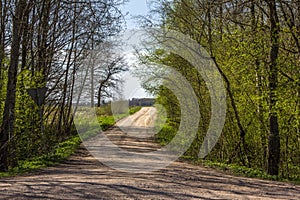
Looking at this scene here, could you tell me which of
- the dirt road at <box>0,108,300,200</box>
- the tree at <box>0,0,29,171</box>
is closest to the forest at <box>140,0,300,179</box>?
the dirt road at <box>0,108,300,200</box>

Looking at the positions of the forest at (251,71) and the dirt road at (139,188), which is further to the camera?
the forest at (251,71)

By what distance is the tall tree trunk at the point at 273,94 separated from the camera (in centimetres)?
1305

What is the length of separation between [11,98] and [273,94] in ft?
24.9

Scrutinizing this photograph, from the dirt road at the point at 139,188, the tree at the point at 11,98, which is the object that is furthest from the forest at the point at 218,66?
the dirt road at the point at 139,188

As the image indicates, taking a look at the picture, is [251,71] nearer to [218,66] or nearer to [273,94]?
[273,94]

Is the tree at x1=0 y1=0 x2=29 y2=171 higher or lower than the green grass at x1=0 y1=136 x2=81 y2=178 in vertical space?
higher

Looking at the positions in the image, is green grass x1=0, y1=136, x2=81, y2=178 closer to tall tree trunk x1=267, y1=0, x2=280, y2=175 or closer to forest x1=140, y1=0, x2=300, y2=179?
forest x1=140, y1=0, x2=300, y2=179

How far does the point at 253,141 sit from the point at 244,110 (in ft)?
5.55

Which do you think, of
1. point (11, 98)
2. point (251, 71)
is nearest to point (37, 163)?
point (11, 98)

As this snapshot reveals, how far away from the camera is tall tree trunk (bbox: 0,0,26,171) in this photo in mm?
13055

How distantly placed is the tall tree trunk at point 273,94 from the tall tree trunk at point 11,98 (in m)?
7.40

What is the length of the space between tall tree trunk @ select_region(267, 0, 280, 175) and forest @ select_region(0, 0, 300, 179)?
0.10 ft

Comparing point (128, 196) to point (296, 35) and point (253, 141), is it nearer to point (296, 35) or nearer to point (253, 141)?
point (296, 35)

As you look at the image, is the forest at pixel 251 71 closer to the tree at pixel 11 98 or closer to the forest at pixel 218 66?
the forest at pixel 218 66
